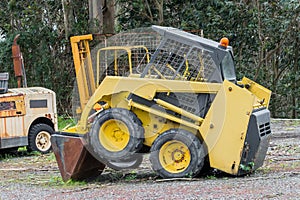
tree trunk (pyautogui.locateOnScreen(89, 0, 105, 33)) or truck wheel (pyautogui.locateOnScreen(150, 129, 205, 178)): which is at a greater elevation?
tree trunk (pyautogui.locateOnScreen(89, 0, 105, 33))

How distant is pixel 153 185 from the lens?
9.01 meters

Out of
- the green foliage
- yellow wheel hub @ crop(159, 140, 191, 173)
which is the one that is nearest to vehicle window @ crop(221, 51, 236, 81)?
yellow wheel hub @ crop(159, 140, 191, 173)

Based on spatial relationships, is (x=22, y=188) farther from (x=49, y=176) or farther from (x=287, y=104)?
(x=287, y=104)

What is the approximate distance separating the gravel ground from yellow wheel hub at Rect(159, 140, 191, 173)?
0.77ft

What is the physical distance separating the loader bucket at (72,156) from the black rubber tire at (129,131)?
181mm

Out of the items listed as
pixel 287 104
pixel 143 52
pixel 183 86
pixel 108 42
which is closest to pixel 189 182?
pixel 183 86

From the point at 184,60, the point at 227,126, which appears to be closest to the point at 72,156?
the point at 184,60

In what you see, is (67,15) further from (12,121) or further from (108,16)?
(12,121)

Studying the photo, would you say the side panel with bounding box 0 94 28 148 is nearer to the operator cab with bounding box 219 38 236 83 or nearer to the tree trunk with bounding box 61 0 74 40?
the operator cab with bounding box 219 38 236 83

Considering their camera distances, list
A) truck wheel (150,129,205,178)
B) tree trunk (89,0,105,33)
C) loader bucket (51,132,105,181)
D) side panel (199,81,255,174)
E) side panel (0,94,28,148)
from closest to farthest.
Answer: side panel (199,81,255,174) < truck wheel (150,129,205,178) < loader bucket (51,132,105,181) < side panel (0,94,28,148) < tree trunk (89,0,105,33)

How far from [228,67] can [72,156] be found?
2.62 m

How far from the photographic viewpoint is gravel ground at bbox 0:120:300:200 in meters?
7.99

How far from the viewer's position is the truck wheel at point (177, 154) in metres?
9.20

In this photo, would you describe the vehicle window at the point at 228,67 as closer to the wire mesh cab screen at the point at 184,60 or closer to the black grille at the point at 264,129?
the wire mesh cab screen at the point at 184,60
